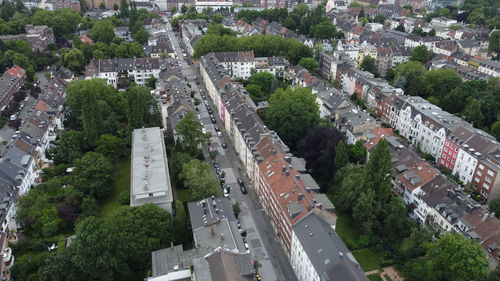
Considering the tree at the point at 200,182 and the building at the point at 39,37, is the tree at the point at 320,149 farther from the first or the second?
the building at the point at 39,37

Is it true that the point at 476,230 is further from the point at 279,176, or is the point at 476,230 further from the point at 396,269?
the point at 279,176

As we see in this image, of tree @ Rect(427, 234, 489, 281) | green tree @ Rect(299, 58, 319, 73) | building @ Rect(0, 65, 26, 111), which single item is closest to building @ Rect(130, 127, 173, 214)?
tree @ Rect(427, 234, 489, 281)

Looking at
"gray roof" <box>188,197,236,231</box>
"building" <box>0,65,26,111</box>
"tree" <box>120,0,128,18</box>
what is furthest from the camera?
"tree" <box>120,0,128,18</box>

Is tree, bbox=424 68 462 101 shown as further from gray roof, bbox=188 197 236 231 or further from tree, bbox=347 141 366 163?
gray roof, bbox=188 197 236 231

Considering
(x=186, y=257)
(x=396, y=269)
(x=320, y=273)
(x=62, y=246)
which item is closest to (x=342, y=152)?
(x=396, y=269)

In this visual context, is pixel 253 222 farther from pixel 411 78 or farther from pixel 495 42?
pixel 495 42

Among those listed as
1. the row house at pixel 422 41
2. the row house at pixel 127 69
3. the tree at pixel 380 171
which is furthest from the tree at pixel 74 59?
the row house at pixel 422 41
